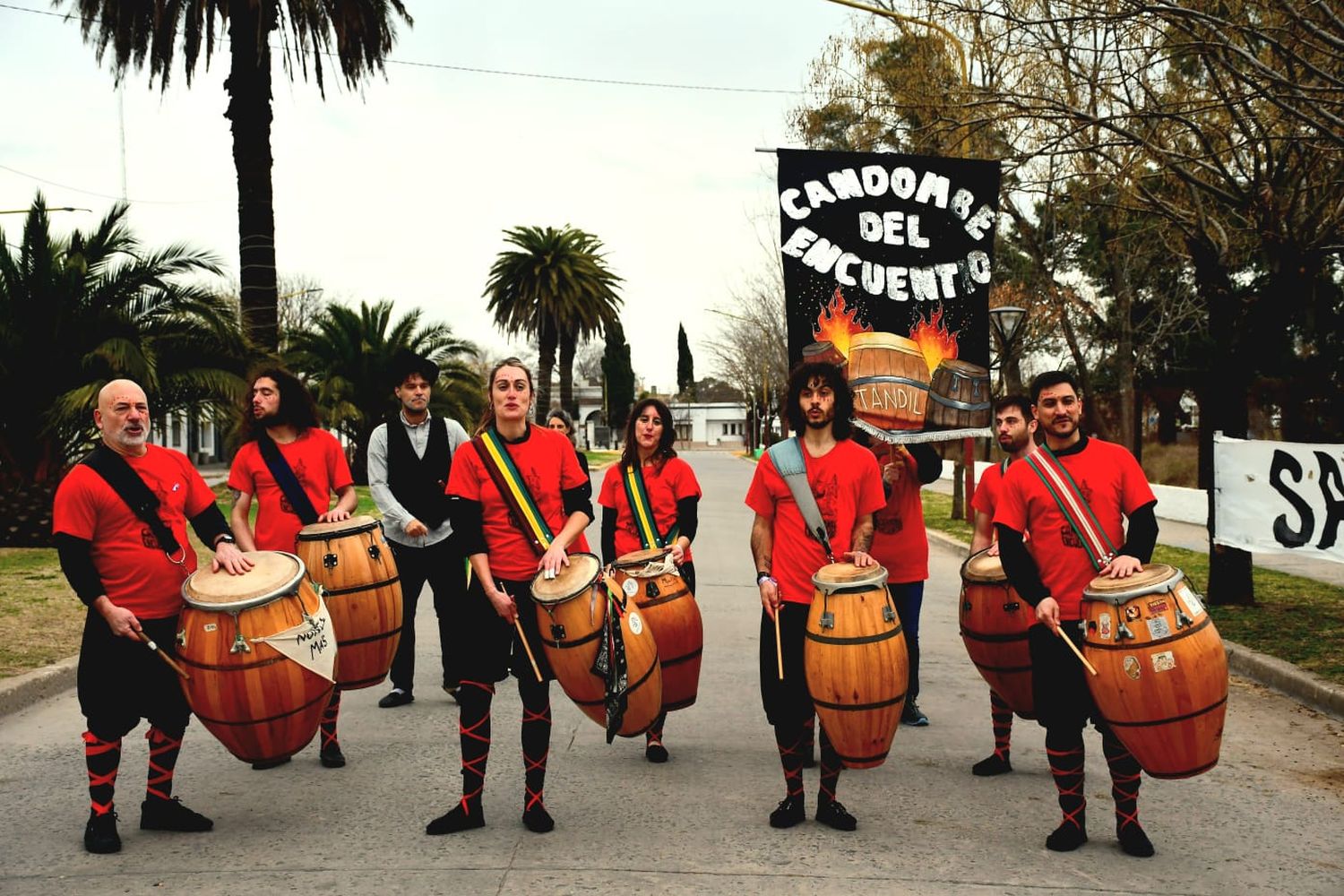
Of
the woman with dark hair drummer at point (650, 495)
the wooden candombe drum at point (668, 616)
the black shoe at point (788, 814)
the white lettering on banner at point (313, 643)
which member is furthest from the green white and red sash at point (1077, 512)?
the white lettering on banner at point (313, 643)

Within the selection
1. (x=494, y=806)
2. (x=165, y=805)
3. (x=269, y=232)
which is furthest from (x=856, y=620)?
(x=269, y=232)

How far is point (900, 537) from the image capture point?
6.79 m

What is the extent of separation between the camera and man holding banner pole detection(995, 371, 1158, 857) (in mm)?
4789

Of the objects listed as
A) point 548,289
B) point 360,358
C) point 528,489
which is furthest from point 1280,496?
point 548,289

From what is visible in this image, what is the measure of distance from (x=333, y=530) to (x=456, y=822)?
64.7 inches

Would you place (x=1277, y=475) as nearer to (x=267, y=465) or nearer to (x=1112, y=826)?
(x=1112, y=826)

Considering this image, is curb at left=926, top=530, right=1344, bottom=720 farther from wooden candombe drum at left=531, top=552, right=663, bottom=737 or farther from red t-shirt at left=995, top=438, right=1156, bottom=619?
wooden candombe drum at left=531, top=552, right=663, bottom=737

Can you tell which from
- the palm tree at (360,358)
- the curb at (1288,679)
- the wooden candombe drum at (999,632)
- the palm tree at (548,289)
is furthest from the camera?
the palm tree at (548,289)

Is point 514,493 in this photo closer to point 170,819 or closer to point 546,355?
point 170,819

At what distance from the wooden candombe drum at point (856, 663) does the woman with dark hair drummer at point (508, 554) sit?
1113mm

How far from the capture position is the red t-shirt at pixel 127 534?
15.7ft

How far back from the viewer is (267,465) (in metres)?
6.26

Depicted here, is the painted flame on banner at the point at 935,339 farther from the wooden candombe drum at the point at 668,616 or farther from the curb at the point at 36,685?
the curb at the point at 36,685

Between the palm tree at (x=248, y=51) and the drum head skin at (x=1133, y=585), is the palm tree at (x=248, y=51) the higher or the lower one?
the higher one
